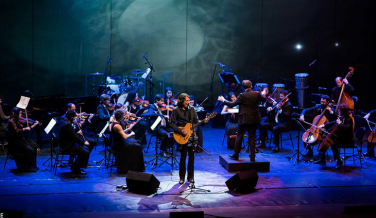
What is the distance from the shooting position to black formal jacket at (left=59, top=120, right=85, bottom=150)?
293 inches

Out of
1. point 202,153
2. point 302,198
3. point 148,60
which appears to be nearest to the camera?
point 302,198

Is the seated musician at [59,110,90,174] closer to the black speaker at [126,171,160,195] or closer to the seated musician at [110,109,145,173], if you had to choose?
the seated musician at [110,109,145,173]

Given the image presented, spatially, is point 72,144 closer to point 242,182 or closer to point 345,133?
point 242,182

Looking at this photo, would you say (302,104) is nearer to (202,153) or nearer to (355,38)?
(355,38)

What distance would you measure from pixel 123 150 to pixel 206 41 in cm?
831

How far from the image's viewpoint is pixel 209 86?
1499cm

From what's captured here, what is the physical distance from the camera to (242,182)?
6.22 metres

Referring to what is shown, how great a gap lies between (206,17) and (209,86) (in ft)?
8.54

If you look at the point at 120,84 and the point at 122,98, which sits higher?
the point at 120,84

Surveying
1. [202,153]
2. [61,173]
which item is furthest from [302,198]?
[61,173]

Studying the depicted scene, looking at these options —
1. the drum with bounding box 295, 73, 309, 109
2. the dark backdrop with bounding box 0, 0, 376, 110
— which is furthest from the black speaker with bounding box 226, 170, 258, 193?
the dark backdrop with bounding box 0, 0, 376, 110

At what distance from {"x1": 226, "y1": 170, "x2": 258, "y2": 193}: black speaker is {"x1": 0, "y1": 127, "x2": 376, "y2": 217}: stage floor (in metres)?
0.11

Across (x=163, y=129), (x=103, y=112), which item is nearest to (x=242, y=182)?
(x=163, y=129)

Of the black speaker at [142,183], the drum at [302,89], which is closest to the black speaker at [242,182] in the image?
the black speaker at [142,183]
